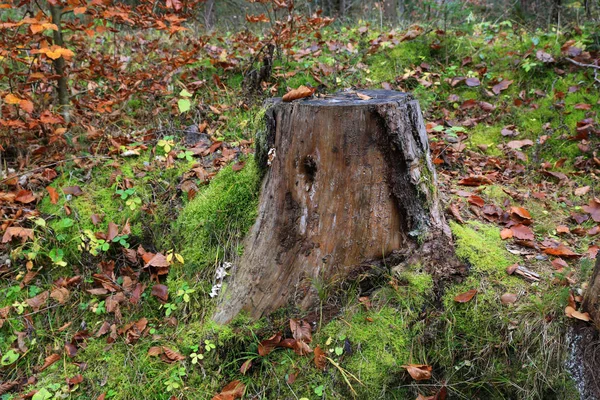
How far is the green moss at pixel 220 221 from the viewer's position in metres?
3.06

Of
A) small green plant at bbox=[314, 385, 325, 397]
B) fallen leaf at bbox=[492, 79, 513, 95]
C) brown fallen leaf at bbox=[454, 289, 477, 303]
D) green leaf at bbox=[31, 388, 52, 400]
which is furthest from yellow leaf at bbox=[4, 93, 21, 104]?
fallen leaf at bbox=[492, 79, 513, 95]

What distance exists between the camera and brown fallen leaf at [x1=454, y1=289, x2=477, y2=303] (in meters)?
2.58

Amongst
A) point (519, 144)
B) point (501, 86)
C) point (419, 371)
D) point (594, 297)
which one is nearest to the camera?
point (594, 297)

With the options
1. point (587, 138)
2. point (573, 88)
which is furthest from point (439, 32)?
point (587, 138)

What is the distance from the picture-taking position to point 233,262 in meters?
3.04

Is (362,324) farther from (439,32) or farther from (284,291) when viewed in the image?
(439,32)

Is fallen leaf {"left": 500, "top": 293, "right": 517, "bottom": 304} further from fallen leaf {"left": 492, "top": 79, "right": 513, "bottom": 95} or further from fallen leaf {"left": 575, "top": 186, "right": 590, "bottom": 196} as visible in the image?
fallen leaf {"left": 492, "top": 79, "right": 513, "bottom": 95}

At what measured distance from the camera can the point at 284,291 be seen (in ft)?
9.18

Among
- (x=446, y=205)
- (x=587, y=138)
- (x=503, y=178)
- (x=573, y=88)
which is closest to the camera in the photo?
(x=446, y=205)

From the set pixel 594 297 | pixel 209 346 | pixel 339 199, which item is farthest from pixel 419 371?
pixel 209 346

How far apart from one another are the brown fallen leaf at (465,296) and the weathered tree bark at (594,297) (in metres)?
0.58

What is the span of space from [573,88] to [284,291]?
4.42 metres

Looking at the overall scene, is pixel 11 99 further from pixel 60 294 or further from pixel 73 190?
pixel 60 294

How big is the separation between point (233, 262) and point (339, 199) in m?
0.94
